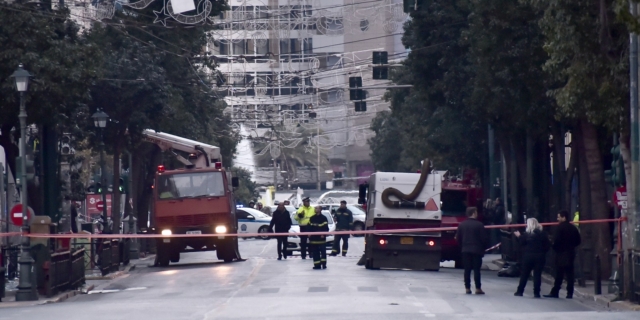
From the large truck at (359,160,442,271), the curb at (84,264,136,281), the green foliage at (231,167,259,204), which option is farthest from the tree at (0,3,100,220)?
the green foliage at (231,167,259,204)

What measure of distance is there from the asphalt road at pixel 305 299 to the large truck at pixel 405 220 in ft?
1.60

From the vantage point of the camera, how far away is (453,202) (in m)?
33.8

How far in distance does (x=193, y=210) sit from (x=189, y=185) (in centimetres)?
87

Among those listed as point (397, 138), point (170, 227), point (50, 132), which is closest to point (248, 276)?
point (170, 227)

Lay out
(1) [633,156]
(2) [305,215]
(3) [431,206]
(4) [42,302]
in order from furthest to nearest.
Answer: (2) [305,215] < (3) [431,206] < (4) [42,302] < (1) [633,156]

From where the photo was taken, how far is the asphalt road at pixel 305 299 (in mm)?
16422

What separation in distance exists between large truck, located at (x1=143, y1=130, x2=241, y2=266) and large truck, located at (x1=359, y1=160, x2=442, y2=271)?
5515 mm

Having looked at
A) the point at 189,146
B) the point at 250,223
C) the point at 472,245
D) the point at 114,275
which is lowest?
the point at 114,275

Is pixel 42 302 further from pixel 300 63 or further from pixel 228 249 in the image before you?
pixel 300 63

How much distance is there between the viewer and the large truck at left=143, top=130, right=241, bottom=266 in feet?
107

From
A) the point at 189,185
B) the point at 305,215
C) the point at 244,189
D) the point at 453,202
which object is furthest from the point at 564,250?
the point at 244,189

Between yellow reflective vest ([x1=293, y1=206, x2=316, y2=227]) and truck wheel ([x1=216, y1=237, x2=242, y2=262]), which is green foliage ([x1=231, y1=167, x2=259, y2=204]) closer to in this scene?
truck wheel ([x1=216, y1=237, x2=242, y2=262])

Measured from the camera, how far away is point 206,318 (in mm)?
15820

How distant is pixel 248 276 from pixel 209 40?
1867 cm
